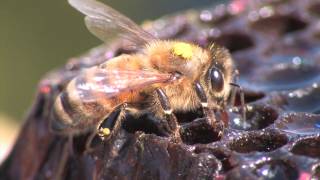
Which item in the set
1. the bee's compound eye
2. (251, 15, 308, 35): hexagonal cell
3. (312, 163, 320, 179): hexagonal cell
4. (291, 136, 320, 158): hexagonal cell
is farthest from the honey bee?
(251, 15, 308, 35): hexagonal cell

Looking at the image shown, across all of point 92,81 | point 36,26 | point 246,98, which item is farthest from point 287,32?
point 36,26

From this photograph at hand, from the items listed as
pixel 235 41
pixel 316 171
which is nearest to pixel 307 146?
pixel 316 171

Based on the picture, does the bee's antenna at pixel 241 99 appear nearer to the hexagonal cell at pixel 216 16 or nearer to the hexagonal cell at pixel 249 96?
the hexagonal cell at pixel 249 96

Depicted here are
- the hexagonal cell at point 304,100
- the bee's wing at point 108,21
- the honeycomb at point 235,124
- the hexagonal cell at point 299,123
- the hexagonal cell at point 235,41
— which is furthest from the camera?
the hexagonal cell at point 235,41

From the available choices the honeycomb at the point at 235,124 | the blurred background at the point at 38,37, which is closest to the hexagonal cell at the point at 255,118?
the honeycomb at the point at 235,124

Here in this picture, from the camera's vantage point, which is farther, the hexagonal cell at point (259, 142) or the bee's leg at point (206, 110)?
the bee's leg at point (206, 110)

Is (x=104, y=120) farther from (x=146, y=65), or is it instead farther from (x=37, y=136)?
(x=37, y=136)
